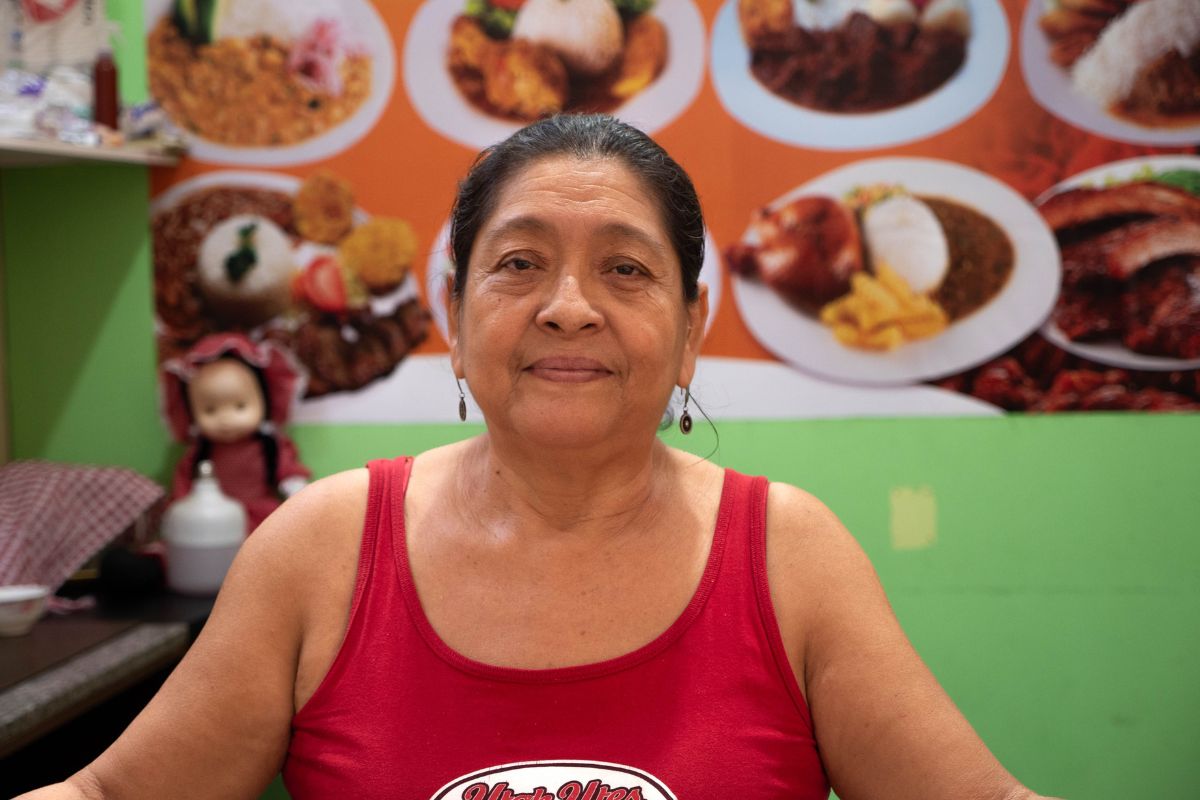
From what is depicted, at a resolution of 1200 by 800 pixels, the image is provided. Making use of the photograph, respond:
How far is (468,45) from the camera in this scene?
7.65 ft

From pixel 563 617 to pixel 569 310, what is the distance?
34 centimetres

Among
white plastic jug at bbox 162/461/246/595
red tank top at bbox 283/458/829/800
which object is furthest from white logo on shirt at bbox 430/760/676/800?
white plastic jug at bbox 162/461/246/595

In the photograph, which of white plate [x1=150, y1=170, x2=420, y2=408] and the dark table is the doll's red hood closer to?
white plate [x1=150, y1=170, x2=420, y2=408]

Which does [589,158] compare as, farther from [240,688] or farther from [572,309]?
[240,688]

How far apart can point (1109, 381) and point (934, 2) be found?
0.86 meters

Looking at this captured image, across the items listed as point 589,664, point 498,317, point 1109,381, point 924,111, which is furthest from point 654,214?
point 1109,381

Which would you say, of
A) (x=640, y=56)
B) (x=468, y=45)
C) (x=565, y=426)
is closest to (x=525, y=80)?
(x=468, y=45)

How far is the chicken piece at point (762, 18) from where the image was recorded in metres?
2.24

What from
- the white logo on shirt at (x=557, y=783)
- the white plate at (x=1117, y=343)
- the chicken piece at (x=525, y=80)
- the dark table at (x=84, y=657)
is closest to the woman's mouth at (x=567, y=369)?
the white logo on shirt at (x=557, y=783)

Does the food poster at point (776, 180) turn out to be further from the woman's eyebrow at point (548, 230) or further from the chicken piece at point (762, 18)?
the woman's eyebrow at point (548, 230)

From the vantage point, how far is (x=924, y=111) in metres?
2.23

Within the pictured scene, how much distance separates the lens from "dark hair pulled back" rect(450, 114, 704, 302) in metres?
1.20

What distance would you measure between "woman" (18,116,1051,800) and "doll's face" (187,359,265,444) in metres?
1.13

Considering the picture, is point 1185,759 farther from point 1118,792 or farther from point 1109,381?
point 1109,381
